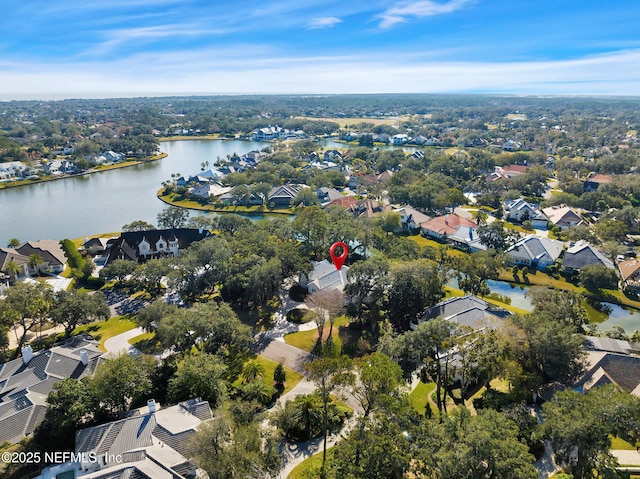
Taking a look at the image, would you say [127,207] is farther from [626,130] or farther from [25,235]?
[626,130]

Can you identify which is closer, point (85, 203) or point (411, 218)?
point (411, 218)

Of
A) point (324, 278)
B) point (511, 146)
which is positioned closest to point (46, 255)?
point (324, 278)

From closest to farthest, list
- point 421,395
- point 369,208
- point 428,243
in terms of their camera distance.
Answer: point 421,395 → point 428,243 → point 369,208

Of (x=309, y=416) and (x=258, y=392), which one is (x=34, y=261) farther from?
(x=309, y=416)

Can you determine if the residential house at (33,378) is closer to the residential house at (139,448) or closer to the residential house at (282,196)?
the residential house at (139,448)

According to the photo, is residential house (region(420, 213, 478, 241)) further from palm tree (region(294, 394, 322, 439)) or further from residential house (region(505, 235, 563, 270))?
palm tree (region(294, 394, 322, 439))

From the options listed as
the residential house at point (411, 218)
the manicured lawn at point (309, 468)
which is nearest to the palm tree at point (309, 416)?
the manicured lawn at point (309, 468)

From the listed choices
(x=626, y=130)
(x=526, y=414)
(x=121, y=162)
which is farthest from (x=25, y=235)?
(x=626, y=130)
